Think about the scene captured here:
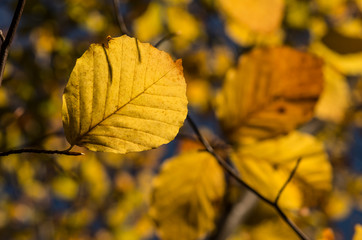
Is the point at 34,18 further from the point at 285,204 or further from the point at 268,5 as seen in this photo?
the point at 285,204

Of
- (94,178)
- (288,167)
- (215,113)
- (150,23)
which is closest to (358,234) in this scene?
(288,167)

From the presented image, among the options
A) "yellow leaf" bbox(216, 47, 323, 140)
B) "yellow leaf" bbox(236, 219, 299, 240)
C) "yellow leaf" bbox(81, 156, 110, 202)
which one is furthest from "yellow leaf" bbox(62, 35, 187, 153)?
"yellow leaf" bbox(81, 156, 110, 202)

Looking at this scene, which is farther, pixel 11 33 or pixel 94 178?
pixel 94 178

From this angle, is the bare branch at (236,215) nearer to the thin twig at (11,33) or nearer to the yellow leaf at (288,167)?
the yellow leaf at (288,167)

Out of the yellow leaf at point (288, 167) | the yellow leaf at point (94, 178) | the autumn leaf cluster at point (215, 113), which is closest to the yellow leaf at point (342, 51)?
the autumn leaf cluster at point (215, 113)

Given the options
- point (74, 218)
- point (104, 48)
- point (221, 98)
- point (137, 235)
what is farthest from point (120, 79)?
point (137, 235)

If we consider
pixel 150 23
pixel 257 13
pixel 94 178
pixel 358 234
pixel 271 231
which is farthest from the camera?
pixel 94 178

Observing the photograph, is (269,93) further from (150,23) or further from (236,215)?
(150,23)
